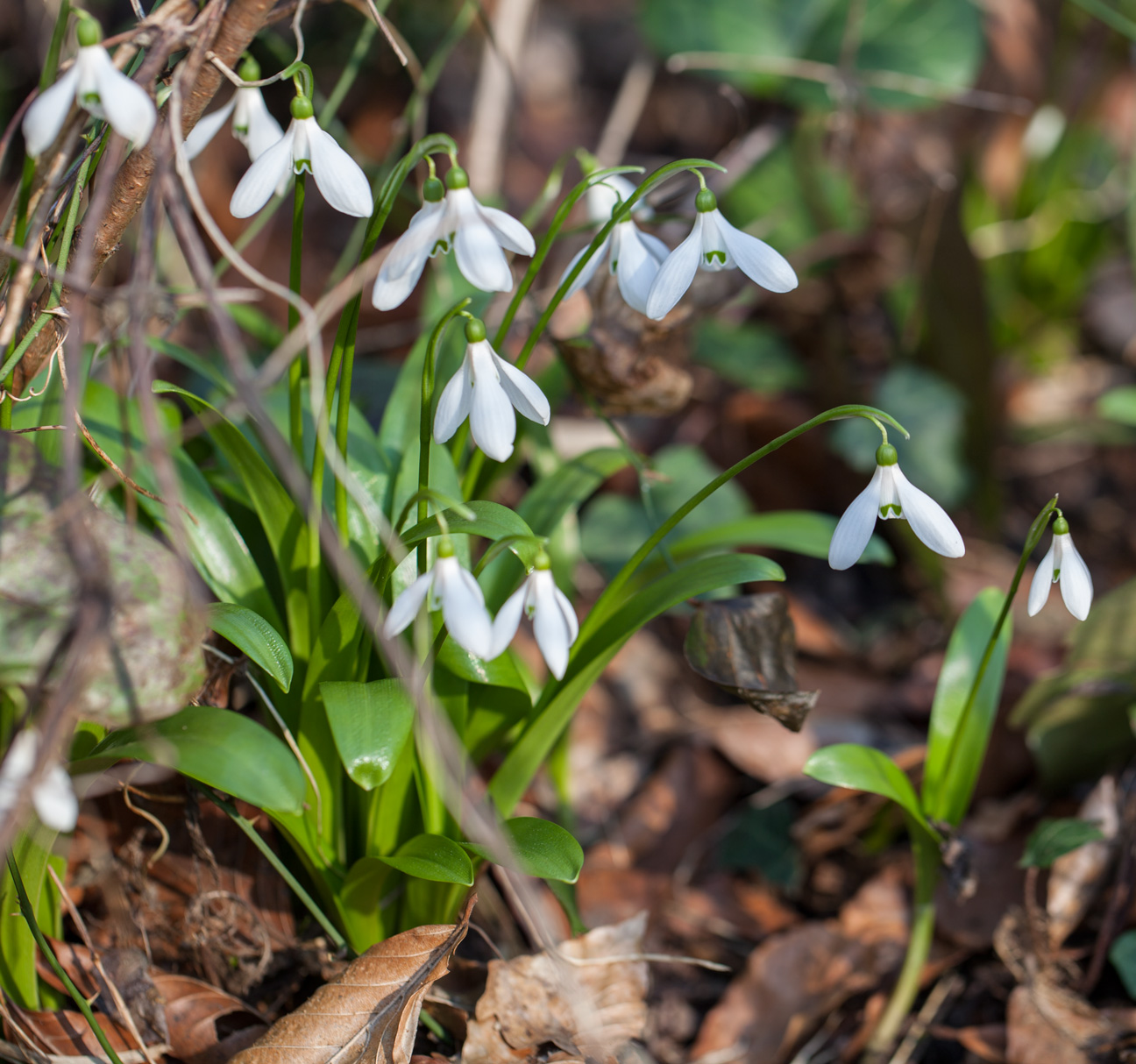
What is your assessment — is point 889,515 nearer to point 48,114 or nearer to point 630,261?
point 630,261

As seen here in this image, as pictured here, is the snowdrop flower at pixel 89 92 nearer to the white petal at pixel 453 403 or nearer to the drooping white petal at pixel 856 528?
the white petal at pixel 453 403

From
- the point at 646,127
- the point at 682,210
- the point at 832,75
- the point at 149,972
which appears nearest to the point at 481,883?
the point at 149,972

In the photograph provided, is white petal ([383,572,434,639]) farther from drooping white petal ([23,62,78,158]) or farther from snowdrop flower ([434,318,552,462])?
drooping white petal ([23,62,78,158])

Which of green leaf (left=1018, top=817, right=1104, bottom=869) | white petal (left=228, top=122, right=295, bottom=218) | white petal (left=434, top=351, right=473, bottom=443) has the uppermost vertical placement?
white petal (left=228, top=122, right=295, bottom=218)

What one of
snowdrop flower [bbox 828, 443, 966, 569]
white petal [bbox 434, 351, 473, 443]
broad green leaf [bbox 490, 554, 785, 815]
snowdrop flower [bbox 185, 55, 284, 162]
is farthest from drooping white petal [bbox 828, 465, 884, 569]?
snowdrop flower [bbox 185, 55, 284, 162]

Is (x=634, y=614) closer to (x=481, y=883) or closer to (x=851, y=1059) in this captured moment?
(x=481, y=883)

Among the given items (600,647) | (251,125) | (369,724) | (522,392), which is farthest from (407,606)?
(251,125)

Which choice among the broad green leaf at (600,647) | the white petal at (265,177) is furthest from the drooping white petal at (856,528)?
the white petal at (265,177)
